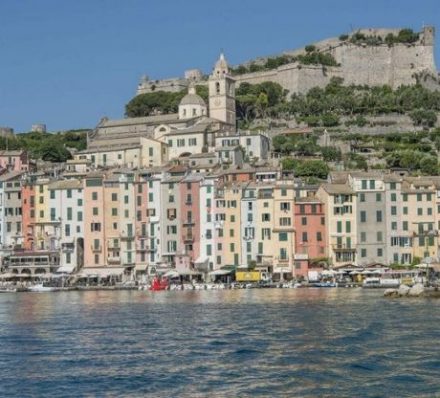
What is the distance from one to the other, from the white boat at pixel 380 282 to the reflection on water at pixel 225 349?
15223 millimetres

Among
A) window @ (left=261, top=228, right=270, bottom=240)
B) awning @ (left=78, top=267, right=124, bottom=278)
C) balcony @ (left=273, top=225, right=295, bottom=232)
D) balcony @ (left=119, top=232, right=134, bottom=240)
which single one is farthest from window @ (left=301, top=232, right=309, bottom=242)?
awning @ (left=78, top=267, right=124, bottom=278)

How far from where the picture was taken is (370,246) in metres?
80.9

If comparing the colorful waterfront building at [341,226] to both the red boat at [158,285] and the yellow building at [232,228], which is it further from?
the red boat at [158,285]

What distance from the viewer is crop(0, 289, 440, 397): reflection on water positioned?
99.8 ft

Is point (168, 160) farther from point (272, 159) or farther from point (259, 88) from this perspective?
point (259, 88)

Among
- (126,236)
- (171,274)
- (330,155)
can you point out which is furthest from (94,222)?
(330,155)

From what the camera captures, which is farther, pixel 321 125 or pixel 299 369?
pixel 321 125

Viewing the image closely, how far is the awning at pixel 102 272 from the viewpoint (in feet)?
277

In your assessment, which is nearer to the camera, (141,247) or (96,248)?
(141,247)

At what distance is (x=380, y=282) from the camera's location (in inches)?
3014

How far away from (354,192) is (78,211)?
2144cm

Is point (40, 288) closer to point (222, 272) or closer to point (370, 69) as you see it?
point (222, 272)

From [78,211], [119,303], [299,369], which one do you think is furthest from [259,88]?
[299,369]

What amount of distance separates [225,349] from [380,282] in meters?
40.2
